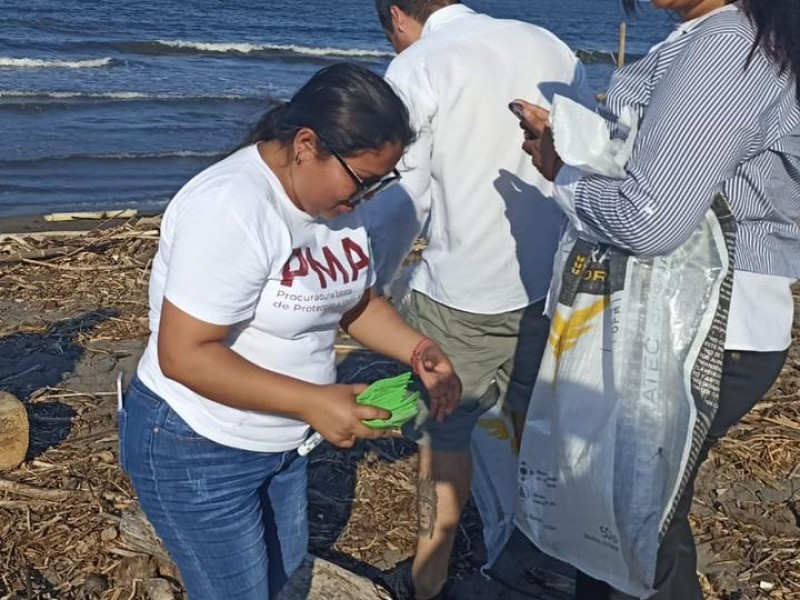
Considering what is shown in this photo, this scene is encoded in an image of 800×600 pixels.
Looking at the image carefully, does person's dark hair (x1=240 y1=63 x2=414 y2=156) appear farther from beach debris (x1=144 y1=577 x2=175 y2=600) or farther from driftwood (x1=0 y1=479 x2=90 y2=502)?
driftwood (x1=0 y1=479 x2=90 y2=502)

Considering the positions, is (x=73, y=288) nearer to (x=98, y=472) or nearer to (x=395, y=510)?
(x=98, y=472)

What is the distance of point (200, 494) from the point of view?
107 inches

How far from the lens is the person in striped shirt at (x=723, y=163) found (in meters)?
2.61

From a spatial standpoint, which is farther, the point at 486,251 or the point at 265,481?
the point at 486,251

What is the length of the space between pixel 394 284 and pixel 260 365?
158 centimetres

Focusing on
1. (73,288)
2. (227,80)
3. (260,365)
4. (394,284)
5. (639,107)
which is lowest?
(227,80)

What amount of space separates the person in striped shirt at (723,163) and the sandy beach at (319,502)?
148 centimetres

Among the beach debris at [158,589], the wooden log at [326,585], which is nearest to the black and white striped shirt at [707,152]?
the wooden log at [326,585]

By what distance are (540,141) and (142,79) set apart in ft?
56.9

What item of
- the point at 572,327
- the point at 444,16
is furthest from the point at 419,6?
the point at 572,327

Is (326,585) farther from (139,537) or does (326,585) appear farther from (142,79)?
(142,79)

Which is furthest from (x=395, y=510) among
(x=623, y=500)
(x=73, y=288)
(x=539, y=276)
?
(x=73, y=288)

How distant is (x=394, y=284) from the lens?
4195 mm

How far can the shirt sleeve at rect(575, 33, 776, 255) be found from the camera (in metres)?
2.59
